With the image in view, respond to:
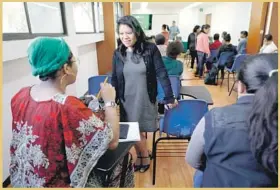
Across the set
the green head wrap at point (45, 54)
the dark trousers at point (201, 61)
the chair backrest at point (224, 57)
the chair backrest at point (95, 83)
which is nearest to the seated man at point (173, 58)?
the chair backrest at point (95, 83)

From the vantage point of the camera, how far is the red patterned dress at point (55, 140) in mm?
775

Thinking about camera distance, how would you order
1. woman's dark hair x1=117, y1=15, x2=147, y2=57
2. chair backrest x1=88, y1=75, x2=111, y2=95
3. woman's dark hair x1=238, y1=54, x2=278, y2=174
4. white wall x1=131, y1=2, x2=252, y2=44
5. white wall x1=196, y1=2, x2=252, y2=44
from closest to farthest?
woman's dark hair x1=238, y1=54, x2=278, y2=174 → woman's dark hair x1=117, y1=15, x2=147, y2=57 → chair backrest x1=88, y1=75, x2=111, y2=95 → white wall x1=196, y1=2, x2=252, y2=44 → white wall x1=131, y1=2, x2=252, y2=44

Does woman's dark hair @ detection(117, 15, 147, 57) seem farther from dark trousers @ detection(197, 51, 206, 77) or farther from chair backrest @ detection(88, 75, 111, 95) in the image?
dark trousers @ detection(197, 51, 206, 77)

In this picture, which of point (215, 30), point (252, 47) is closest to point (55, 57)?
point (252, 47)

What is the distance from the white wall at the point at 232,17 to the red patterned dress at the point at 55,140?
6272mm

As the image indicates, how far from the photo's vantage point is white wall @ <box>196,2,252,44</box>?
21.4 feet

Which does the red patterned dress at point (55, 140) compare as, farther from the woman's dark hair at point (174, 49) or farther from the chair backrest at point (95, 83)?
the woman's dark hair at point (174, 49)

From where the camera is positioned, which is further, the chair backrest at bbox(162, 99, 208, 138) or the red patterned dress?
the chair backrest at bbox(162, 99, 208, 138)

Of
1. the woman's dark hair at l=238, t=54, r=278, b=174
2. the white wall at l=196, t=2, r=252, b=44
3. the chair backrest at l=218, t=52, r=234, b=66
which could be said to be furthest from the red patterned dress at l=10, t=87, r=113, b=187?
the white wall at l=196, t=2, r=252, b=44

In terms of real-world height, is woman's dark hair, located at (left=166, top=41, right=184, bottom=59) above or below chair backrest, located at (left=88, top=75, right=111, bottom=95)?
above

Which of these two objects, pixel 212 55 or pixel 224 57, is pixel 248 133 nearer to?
pixel 224 57

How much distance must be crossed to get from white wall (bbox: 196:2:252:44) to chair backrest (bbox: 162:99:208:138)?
17.6 feet

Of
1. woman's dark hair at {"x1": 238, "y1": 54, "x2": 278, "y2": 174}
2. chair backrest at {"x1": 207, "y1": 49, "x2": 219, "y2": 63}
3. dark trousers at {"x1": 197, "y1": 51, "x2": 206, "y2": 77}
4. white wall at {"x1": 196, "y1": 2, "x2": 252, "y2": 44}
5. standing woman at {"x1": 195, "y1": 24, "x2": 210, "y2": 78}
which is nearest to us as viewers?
woman's dark hair at {"x1": 238, "y1": 54, "x2": 278, "y2": 174}

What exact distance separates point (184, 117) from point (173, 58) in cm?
125
